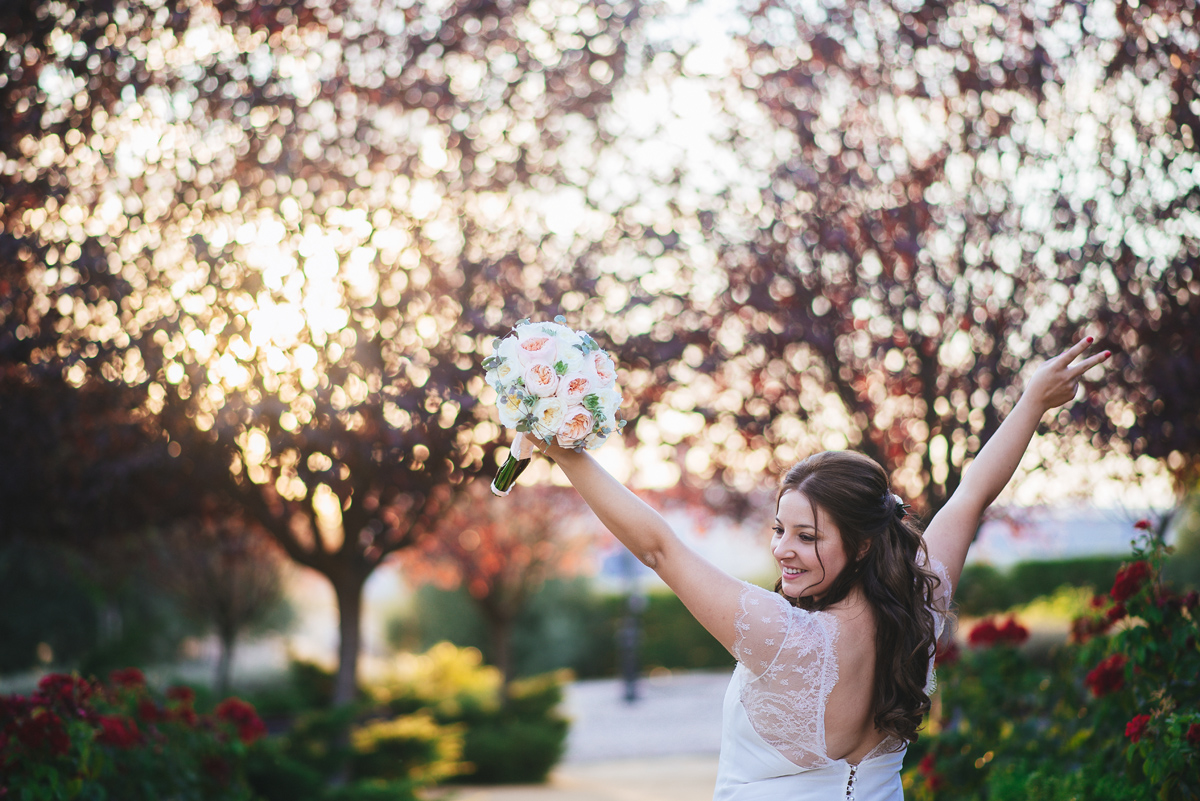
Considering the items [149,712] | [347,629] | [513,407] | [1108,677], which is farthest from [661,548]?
[347,629]

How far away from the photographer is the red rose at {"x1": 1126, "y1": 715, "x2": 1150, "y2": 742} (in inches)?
123

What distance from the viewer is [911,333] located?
4.90 metres

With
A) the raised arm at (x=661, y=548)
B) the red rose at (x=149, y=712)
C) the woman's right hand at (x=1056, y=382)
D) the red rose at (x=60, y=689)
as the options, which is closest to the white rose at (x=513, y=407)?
the raised arm at (x=661, y=548)

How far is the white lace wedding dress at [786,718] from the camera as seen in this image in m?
2.13

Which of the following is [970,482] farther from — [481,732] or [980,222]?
[481,732]

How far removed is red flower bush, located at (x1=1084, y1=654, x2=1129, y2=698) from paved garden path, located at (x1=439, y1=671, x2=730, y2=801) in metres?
4.29

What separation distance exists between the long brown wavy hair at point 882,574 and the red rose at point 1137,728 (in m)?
1.29

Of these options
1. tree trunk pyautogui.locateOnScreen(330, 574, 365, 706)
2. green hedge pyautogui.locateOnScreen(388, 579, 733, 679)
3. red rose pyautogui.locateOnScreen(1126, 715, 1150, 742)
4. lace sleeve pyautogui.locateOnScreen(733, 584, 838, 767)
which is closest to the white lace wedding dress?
lace sleeve pyautogui.locateOnScreen(733, 584, 838, 767)

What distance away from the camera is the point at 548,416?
212 centimetres

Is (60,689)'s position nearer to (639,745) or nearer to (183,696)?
(183,696)

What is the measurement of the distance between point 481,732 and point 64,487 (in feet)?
17.0

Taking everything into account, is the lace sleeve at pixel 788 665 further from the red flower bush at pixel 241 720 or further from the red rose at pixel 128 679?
the red rose at pixel 128 679

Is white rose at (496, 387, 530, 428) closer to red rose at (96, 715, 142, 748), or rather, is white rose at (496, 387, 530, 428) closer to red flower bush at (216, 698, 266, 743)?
red rose at (96, 715, 142, 748)

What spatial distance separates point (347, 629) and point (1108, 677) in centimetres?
443
